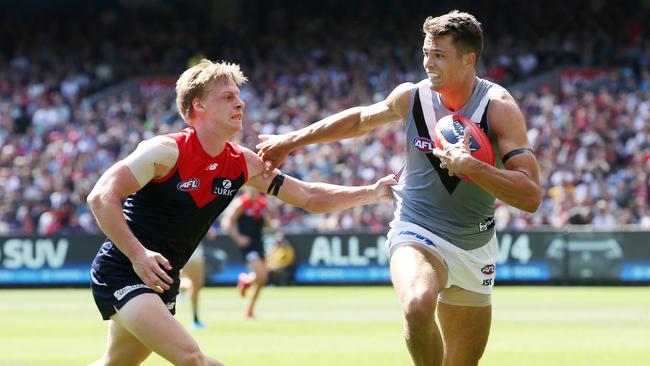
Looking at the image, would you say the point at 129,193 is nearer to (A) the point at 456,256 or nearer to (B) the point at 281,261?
(A) the point at 456,256

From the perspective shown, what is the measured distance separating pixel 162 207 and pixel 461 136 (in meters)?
1.88

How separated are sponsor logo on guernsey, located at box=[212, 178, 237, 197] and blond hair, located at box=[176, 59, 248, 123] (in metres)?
0.47

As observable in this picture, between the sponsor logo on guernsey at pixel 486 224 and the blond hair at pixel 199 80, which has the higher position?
the blond hair at pixel 199 80

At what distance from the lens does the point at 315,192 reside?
28.7 feet

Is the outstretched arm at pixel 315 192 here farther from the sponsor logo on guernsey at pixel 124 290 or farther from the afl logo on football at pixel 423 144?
the sponsor logo on guernsey at pixel 124 290

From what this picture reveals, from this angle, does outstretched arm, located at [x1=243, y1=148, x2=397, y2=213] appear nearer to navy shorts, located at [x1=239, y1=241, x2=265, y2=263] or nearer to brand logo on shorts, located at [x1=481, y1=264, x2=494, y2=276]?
brand logo on shorts, located at [x1=481, y1=264, x2=494, y2=276]

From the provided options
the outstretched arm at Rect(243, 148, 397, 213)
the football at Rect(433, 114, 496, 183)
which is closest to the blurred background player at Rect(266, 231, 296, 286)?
the outstretched arm at Rect(243, 148, 397, 213)

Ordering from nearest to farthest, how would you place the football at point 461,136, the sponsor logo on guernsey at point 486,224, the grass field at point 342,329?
the football at point 461,136
the sponsor logo on guernsey at point 486,224
the grass field at point 342,329

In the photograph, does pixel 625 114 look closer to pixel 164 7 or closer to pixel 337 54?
pixel 337 54

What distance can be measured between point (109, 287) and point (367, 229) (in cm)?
2179

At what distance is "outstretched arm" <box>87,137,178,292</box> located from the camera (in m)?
7.30

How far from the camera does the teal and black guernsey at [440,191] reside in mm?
8172

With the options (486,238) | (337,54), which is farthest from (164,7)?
(486,238)

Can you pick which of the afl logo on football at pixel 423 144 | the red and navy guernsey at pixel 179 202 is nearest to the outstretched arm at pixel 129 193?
the red and navy guernsey at pixel 179 202
